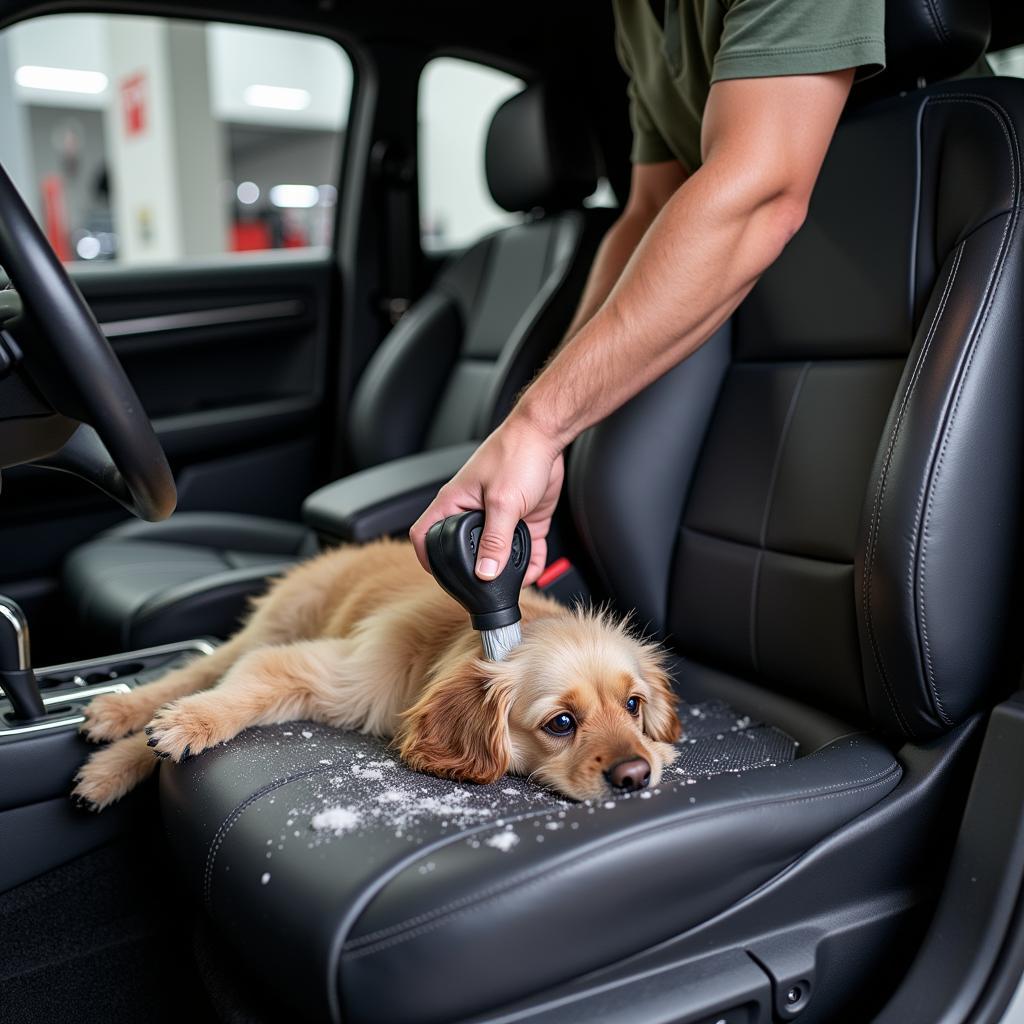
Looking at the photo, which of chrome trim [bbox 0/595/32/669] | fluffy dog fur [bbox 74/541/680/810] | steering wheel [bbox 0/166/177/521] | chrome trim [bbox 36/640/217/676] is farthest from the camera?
chrome trim [bbox 36/640/217/676]

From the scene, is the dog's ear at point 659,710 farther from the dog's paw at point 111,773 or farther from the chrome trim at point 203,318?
the chrome trim at point 203,318

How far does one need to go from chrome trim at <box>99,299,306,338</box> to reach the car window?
340 cm

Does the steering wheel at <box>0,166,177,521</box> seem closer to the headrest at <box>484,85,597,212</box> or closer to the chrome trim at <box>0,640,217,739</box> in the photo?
the chrome trim at <box>0,640,217,739</box>

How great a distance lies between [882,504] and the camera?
57.7 inches

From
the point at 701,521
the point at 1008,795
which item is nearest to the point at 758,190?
the point at 701,521

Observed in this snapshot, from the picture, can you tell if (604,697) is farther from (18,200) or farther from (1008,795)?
(18,200)

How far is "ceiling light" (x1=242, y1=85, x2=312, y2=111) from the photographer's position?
12289mm

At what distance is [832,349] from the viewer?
1760mm

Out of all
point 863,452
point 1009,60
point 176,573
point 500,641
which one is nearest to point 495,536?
point 500,641

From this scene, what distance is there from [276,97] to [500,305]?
10.6 m

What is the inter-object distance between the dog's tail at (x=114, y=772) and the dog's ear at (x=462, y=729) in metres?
0.44

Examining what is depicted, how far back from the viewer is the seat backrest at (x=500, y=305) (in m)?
2.75

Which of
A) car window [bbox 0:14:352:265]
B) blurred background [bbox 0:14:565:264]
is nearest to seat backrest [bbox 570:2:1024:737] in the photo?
car window [bbox 0:14:352:265]

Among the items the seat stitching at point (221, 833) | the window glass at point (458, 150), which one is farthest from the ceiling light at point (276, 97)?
the seat stitching at point (221, 833)
